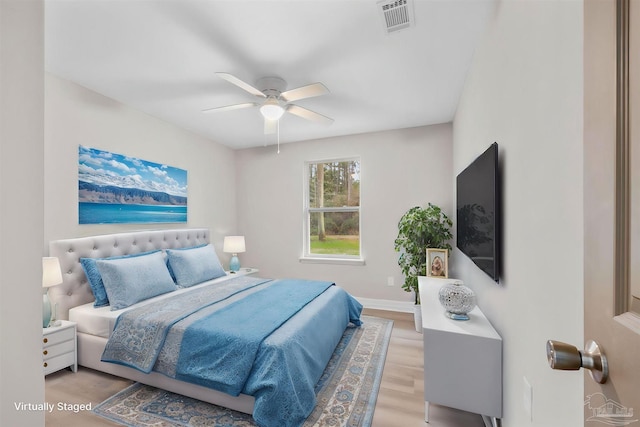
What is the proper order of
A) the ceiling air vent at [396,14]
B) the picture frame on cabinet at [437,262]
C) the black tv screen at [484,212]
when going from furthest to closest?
the picture frame on cabinet at [437,262], the ceiling air vent at [396,14], the black tv screen at [484,212]

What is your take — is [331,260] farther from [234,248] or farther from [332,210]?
[234,248]

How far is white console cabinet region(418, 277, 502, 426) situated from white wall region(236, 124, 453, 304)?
87.5 inches

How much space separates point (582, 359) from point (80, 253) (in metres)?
3.35

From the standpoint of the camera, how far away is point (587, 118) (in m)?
0.54

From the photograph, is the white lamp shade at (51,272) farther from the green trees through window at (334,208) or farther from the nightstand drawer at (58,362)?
the green trees through window at (334,208)

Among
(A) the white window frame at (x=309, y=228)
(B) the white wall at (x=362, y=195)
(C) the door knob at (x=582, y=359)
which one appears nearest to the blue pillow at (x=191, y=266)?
(B) the white wall at (x=362, y=195)

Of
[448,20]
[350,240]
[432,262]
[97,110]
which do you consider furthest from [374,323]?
[97,110]

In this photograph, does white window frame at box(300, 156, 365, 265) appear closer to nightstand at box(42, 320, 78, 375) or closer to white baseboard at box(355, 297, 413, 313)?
white baseboard at box(355, 297, 413, 313)

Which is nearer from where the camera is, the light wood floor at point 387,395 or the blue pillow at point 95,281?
the light wood floor at point 387,395

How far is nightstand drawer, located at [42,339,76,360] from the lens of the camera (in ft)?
6.75

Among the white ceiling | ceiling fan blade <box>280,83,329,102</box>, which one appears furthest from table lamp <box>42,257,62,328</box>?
ceiling fan blade <box>280,83,329,102</box>

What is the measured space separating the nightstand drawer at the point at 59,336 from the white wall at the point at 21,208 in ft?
6.21

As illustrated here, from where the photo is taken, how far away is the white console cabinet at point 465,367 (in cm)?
150

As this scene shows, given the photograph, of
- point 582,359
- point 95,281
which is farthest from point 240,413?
point 582,359
